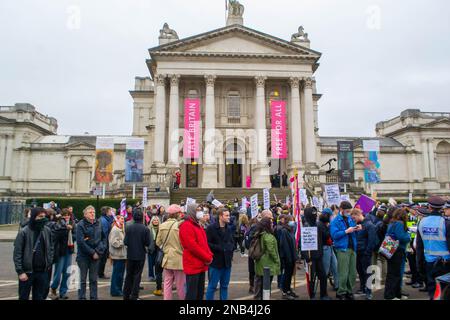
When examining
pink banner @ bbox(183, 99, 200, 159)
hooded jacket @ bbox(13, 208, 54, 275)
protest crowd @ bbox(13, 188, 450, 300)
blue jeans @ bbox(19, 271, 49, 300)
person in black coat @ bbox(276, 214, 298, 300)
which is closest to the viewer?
hooded jacket @ bbox(13, 208, 54, 275)

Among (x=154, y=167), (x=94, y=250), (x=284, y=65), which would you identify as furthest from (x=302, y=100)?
(x=94, y=250)

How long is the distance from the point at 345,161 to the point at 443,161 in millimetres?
32331

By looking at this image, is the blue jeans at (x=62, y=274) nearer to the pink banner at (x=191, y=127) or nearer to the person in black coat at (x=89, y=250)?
the person in black coat at (x=89, y=250)

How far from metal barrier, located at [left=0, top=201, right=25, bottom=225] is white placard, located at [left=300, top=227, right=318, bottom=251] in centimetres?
2972

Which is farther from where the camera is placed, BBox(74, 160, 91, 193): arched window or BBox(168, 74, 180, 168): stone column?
BBox(74, 160, 91, 193): arched window

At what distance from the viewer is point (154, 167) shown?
36031 millimetres

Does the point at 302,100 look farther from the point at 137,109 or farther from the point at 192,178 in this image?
the point at 137,109

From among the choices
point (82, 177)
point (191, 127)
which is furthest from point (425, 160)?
point (82, 177)

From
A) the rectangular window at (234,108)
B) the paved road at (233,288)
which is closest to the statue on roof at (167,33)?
the rectangular window at (234,108)

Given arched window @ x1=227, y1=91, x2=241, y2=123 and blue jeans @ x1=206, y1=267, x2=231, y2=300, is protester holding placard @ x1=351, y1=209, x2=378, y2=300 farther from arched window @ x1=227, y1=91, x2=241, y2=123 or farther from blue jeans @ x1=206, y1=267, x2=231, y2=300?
arched window @ x1=227, y1=91, x2=241, y2=123

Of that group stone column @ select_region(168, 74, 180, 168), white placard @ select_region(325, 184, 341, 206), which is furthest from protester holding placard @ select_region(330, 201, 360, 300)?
stone column @ select_region(168, 74, 180, 168)

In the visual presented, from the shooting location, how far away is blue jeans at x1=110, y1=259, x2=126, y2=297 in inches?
371
